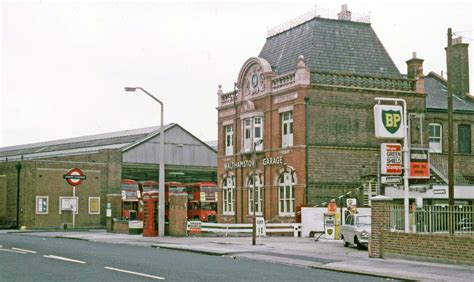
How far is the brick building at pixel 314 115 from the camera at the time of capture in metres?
41.8

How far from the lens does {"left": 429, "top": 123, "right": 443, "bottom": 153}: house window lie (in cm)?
4600

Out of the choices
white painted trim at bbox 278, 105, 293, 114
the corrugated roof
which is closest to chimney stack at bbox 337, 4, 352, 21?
white painted trim at bbox 278, 105, 293, 114

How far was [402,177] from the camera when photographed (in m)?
24.9

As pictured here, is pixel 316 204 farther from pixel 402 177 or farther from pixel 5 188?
pixel 5 188

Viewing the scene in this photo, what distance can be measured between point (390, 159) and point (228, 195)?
2578 cm

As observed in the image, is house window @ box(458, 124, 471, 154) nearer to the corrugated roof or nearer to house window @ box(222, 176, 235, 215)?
house window @ box(222, 176, 235, 215)

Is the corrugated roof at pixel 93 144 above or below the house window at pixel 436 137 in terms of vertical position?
above

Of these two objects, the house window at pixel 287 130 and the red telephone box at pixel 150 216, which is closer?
the red telephone box at pixel 150 216

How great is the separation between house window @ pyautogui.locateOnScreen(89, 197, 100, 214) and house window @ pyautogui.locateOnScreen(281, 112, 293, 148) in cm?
2235

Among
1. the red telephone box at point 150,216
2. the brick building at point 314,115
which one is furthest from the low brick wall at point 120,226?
the brick building at point 314,115

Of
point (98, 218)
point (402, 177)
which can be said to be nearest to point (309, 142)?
point (402, 177)

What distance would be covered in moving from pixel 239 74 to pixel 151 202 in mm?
11874

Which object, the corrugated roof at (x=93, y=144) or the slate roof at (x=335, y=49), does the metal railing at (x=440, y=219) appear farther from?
the corrugated roof at (x=93, y=144)

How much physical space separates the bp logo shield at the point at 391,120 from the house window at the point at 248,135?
69.0ft
